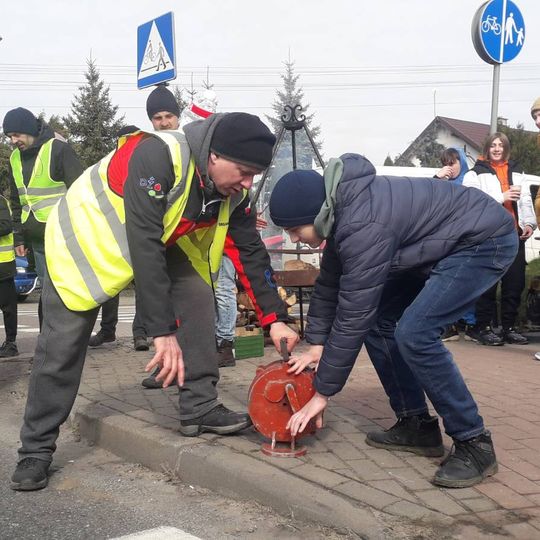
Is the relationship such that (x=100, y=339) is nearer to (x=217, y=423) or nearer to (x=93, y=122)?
(x=217, y=423)

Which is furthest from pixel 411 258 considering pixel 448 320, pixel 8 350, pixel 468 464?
pixel 8 350

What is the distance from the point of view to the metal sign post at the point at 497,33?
7383 mm

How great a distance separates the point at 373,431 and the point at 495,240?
50.1 inches

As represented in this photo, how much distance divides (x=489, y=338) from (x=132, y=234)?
191 inches

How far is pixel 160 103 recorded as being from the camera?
246 inches

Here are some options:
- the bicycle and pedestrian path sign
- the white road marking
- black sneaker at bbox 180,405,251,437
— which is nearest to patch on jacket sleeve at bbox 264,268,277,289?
black sneaker at bbox 180,405,251,437

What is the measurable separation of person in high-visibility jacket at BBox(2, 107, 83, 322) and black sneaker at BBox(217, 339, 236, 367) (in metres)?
1.59

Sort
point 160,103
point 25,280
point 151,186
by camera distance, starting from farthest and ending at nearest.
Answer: point 25,280
point 160,103
point 151,186

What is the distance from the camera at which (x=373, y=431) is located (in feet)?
13.3

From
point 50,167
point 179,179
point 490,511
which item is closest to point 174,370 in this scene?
point 179,179

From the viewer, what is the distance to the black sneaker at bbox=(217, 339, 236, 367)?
20.0ft

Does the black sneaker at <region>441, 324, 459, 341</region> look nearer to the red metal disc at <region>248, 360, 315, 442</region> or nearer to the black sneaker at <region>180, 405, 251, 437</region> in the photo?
the black sneaker at <region>180, 405, 251, 437</region>

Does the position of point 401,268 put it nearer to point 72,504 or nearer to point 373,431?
point 373,431

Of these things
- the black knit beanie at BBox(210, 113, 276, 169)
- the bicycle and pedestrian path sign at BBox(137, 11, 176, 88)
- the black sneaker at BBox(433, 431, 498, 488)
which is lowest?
the black sneaker at BBox(433, 431, 498, 488)
